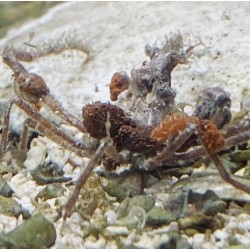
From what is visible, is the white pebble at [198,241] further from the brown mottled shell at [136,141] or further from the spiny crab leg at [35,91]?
the spiny crab leg at [35,91]

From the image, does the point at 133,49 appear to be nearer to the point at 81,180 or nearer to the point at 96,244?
Result: the point at 81,180

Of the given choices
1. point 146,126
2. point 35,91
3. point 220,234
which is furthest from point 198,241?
point 35,91

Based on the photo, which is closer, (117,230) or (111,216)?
(117,230)

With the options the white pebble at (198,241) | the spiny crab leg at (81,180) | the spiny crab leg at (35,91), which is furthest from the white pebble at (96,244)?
the spiny crab leg at (35,91)

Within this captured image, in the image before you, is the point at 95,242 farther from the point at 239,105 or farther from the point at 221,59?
the point at 221,59

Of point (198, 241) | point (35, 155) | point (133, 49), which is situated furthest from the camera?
point (133, 49)

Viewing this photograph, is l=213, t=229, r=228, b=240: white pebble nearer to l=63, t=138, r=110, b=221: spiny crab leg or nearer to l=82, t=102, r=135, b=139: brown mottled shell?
l=63, t=138, r=110, b=221: spiny crab leg

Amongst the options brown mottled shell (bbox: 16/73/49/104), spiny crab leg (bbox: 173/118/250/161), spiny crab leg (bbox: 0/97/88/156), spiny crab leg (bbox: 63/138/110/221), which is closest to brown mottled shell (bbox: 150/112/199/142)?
spiny crab leg (bbox: 173/118/250/161)
